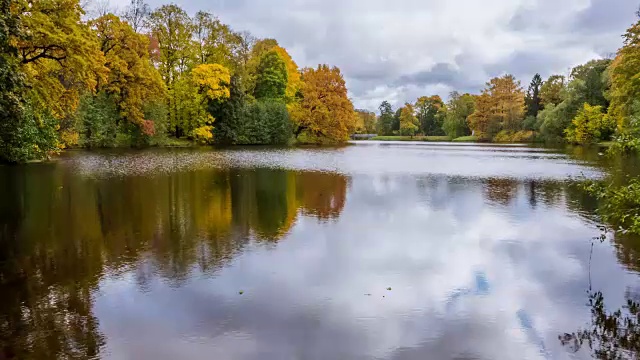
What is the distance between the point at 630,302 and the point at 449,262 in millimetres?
2592

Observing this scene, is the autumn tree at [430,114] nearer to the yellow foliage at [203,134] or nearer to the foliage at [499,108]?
the foliage at [499,108]

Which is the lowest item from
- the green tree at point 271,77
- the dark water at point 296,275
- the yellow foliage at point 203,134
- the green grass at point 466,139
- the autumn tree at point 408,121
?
the dark water at point 296,275

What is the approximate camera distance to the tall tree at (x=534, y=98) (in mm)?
78312

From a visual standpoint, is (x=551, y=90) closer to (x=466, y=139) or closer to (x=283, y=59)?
(x=466, y=139)

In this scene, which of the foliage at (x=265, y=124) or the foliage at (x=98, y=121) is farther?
the foliage at (x=265, y=124)

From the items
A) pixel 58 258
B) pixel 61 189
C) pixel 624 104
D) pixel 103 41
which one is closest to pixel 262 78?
pixel 103 41

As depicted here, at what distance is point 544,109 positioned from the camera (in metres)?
70.9

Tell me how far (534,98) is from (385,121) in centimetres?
3851

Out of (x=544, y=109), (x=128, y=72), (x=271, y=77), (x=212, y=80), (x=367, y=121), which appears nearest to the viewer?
(x=128, y=72)

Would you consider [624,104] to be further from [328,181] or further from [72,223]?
[72,223]

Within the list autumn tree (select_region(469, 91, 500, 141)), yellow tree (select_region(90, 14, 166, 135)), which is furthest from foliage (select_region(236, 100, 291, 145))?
autumn tree (select_region(469, 91, 500, 141))

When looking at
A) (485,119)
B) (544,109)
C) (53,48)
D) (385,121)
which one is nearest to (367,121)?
(385,121)

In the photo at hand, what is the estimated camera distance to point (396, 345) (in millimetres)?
4895

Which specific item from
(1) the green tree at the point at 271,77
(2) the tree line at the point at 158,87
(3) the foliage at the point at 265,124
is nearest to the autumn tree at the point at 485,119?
(2) the tree line at the point at 158,87
